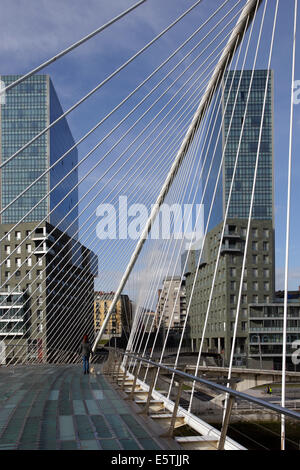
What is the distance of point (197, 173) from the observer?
16406 millimetres

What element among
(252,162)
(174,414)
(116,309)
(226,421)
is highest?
(252,162)

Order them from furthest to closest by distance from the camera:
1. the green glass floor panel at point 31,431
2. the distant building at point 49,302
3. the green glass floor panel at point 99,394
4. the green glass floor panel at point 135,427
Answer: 1. the distant building at point 49,302
2. the green glass floor panel at point 99,394
3. the green glass floor panel at point 135,427
4. the green glass floor panel at point 31,431

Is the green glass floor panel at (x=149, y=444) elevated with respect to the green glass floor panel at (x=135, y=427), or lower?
elevated

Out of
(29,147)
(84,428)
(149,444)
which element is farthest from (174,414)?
(29,147)

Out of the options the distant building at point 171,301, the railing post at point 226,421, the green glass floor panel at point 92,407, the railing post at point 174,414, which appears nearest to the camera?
the railing post at point 226,421

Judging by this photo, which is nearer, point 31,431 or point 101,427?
point 31,431

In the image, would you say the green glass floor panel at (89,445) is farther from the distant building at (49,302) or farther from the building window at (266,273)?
the building window at (266,273)

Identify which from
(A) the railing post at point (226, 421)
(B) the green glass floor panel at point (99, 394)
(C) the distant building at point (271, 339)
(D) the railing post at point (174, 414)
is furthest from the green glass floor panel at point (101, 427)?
(C) the distant building at point (271, 339)

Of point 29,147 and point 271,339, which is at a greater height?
point 29,147

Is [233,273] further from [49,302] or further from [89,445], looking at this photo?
[89,445]

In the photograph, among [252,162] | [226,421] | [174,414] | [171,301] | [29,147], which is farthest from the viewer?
[171,301]

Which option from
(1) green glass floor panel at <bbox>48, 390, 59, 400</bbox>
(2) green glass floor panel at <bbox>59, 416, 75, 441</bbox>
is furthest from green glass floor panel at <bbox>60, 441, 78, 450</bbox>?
(1) green glass floor panel at <bbox>48, 390, 59, 400</bbox>

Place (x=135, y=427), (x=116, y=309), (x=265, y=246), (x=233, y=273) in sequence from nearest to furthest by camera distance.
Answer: (x=135, y=427) → (x=116, y=309) → (x=233, y=273) → (x=265, y=246)
